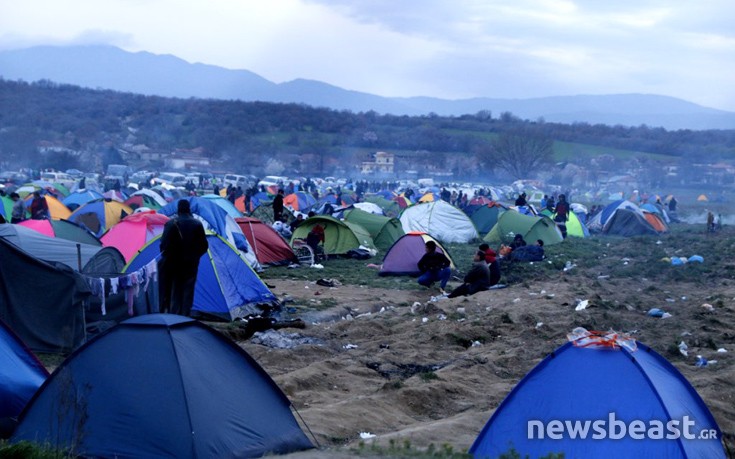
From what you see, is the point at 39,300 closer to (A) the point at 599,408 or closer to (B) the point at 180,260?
(B) the point at 180,260

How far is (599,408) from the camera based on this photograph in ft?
21.5

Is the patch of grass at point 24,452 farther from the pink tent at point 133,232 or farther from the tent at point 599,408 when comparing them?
the pink tent at point 133,232

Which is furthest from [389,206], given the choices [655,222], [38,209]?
[38,209]

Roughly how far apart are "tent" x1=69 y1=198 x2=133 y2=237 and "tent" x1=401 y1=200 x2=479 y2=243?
8153mm

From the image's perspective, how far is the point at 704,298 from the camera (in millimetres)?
15070

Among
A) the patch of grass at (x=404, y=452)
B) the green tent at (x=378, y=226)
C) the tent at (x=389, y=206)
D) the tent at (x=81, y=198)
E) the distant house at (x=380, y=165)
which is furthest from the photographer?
the distant house at (x=380, y=165)

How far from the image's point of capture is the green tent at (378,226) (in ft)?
82.8

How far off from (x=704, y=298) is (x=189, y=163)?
237ft

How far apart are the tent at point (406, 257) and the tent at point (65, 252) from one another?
8404 millimetres

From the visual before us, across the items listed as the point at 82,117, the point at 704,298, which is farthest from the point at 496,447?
the point at 82,117

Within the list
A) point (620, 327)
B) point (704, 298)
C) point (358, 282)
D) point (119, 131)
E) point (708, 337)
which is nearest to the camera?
point (708, 337)

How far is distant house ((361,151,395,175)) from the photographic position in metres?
87.7

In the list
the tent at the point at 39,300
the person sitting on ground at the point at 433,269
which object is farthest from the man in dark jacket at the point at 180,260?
the person sitting on ground at the point at 433,269

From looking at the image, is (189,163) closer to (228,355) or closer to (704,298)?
(704,298)
